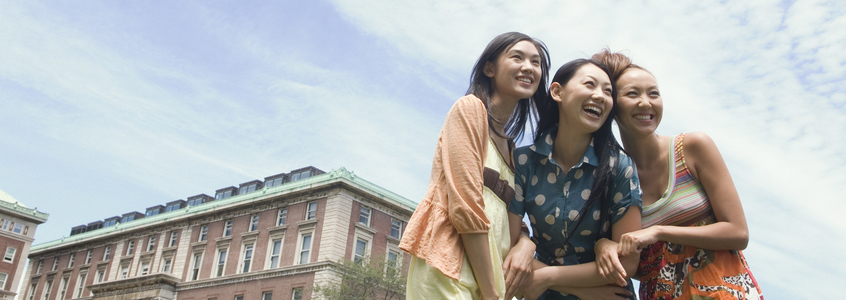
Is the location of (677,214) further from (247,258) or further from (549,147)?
(247,258)

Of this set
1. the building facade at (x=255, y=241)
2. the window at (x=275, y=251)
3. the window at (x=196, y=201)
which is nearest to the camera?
the building facade at (x=255, y=241)

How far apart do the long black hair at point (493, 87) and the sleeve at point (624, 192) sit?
54 centimetres

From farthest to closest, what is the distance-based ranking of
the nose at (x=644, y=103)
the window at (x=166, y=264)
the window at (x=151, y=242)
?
the window at (x=151, y=242)
the window at (x=166, y=264)
the nose at (x=644, y=103)

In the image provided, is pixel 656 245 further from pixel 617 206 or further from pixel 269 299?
pixel 269 299

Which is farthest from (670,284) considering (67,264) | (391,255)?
(67,264)

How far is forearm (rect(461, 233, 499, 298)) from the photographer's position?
104 inches

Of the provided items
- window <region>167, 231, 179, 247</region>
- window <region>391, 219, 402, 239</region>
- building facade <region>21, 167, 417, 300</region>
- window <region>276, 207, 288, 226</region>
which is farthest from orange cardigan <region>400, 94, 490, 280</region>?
window <region>167, 231, 179, 247</region>

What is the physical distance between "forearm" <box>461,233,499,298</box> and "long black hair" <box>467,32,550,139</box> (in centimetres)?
67

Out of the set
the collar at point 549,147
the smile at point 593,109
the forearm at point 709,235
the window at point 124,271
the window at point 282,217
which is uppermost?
the window at point 282,217

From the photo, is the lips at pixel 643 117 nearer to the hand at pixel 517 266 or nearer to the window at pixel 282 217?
the hand at pixel 517 266

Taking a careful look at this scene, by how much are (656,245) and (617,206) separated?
1.11 ft

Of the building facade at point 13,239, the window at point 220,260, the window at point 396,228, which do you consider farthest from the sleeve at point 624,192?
the building facade at point 13,239

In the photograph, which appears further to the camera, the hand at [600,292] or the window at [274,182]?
the window at [274,182]

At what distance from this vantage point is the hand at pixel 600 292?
118 inches
